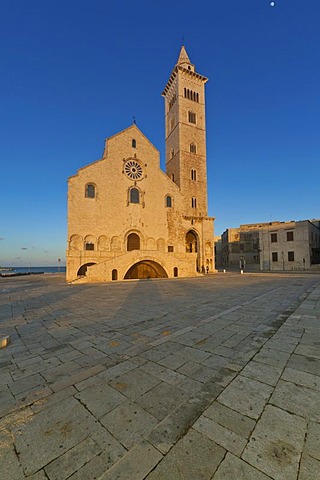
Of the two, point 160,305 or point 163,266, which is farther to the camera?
point 163,266

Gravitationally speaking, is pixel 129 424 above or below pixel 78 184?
below

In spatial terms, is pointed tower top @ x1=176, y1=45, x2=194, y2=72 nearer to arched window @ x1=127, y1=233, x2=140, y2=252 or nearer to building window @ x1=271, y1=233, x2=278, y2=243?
arched window @ x1=127, y1=233, x2=140, y2=252

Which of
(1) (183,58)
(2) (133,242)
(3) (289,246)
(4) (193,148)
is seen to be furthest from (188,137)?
(3) (289,246)

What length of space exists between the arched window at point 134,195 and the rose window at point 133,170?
171 centimetres

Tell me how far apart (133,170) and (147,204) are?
16.8 feet

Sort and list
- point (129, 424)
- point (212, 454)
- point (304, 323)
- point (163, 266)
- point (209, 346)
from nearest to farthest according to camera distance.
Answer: point (212, 454) → point (129, 424) → point (209, 346) → point (304, 323) → point (163, 266)

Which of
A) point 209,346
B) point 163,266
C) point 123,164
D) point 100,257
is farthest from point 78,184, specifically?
point 209,346

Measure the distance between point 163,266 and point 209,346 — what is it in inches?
800

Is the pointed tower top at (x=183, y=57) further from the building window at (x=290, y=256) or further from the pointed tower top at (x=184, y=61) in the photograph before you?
the building window at (x=290, y=256)

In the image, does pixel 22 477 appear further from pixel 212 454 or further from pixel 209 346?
pixel 209 346

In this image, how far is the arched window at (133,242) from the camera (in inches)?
1110

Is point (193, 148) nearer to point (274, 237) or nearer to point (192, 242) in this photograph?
point (192, 242)

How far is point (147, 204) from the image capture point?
29.6 meters

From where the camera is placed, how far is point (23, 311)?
7.91 meters
